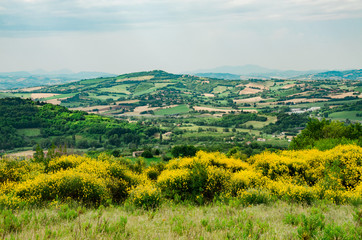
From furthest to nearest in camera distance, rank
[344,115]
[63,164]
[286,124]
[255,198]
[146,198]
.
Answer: [344,115], [286,124], [63,164], [255,198], [146,198]

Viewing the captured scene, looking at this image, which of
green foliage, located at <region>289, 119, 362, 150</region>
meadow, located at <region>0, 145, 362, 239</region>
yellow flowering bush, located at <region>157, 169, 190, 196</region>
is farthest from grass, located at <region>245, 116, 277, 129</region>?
yellow flowering bush, located at <region>157, 169, 190, 196</region>

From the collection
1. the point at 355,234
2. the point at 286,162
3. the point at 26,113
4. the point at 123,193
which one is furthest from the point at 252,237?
the point at 26,113

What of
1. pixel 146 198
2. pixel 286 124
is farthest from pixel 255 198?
pixel 286 124

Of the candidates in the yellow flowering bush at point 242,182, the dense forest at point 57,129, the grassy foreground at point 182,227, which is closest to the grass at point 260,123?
the dense forest at point 57,129

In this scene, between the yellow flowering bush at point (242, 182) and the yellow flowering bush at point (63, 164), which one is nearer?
the yellow flowering bush at point (242, 182)

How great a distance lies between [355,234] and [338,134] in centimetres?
4141

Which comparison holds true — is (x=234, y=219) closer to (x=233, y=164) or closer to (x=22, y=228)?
(x=22, y=228)

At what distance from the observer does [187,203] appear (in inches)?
476

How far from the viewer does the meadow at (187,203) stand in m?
7.29

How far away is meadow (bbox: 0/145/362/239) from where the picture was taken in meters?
7.29

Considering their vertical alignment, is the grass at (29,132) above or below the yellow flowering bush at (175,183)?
below

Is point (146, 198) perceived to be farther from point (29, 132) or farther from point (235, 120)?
point (235, 120)

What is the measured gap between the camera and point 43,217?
8672 mm

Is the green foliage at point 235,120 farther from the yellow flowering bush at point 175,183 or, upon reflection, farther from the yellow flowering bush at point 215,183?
the yellow flowering bush at point 175,183
